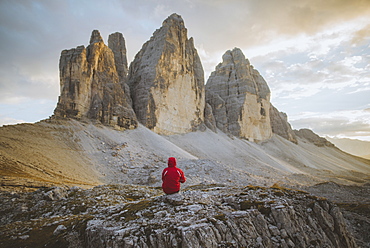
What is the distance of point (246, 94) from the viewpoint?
8656 centimetres

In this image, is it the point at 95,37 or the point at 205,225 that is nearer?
the point at 205,225

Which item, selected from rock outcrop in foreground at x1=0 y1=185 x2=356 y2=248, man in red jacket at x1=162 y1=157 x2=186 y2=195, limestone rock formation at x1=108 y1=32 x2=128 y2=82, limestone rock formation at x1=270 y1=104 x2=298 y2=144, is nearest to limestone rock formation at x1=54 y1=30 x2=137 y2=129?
limestone rock formation at x1=108 y1=32 x2=128 y2=82

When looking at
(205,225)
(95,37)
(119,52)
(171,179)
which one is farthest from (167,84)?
(205,225)

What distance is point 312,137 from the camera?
12875cm

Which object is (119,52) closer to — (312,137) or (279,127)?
(279,127)

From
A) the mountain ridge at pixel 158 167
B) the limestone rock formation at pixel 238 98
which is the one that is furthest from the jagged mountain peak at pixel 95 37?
the limestone rock formation at pixel 238 98

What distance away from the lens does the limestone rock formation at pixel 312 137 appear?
408 feet

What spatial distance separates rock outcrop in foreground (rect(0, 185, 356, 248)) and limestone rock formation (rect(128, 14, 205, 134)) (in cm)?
4604

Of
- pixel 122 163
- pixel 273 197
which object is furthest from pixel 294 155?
pixel 273 197

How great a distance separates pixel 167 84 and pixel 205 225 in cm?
5490

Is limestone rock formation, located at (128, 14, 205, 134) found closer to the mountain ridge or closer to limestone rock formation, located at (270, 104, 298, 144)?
the mountain ridge

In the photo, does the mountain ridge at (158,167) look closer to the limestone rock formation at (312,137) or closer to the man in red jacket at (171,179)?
the man in red jacket at (171,179)

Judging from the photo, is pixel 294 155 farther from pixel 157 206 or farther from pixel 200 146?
pixel 157 206

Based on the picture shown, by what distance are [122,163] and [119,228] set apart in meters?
26.9
